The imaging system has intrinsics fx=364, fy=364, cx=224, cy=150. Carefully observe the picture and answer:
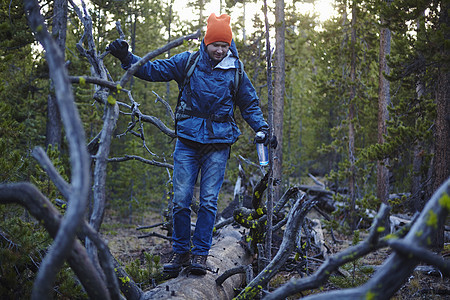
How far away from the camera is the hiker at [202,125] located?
3668mm

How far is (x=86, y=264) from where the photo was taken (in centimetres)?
171

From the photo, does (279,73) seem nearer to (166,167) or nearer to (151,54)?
(166,167)

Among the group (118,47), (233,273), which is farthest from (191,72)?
(233,273)

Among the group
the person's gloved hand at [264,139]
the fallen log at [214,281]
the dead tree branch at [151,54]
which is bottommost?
the fallen log at [214,281]

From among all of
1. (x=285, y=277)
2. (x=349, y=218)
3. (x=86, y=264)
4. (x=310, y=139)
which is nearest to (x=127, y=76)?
(x=86, y=264)

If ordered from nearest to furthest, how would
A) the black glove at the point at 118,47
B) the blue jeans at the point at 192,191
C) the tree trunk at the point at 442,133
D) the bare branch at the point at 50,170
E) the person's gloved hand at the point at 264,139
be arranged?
the bare branch at the point at 50,170, the black glove at the point at 118,47, the blue jeans at the point at 192,191, the person's gloved hand at the point at 264,139, the tree trunk at the point at 442,133

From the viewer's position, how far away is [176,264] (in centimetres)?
353

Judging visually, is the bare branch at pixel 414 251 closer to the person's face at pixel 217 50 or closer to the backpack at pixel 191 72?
the backpack at pixel 191 72

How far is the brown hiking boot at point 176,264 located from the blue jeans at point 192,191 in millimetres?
49

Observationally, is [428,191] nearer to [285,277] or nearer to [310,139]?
[285,277]

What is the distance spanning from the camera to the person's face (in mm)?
3779

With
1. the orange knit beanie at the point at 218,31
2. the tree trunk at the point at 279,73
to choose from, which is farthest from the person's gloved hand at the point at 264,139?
the tree trunk at the point at 279,73

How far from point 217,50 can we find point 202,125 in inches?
31.5

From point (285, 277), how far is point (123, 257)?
4.10 m
